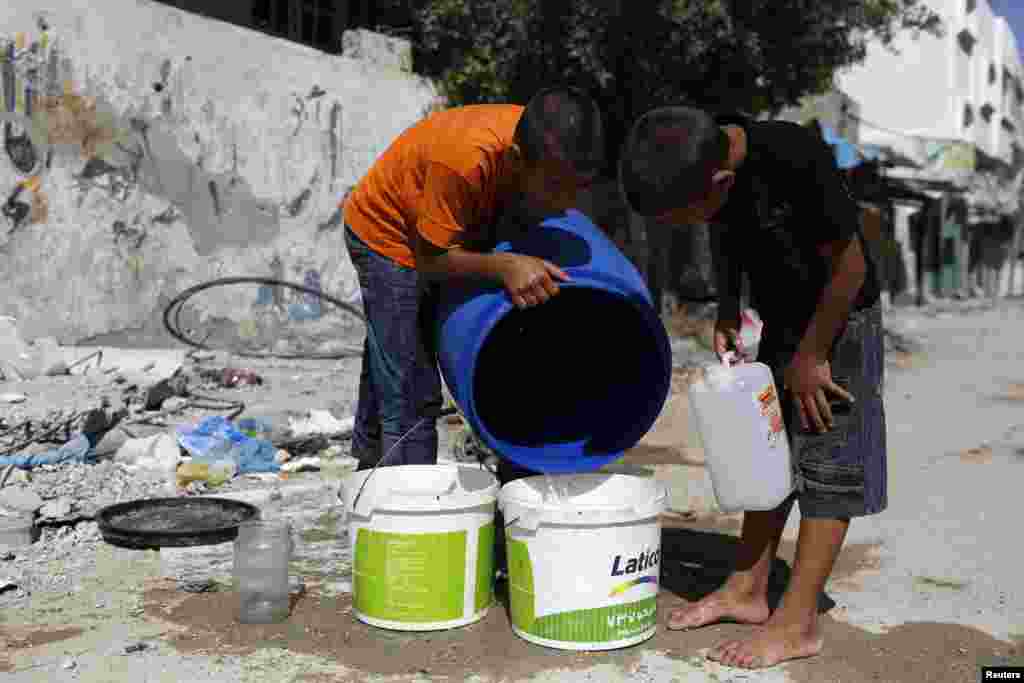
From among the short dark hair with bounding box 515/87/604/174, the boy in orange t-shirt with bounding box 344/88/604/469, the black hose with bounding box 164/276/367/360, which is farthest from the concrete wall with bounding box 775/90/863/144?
the short dark hair with bounding box 515/87/604/174

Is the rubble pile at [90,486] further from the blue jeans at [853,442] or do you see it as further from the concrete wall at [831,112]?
the concrete wall at [831,112]

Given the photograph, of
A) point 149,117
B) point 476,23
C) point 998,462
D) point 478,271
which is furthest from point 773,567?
point 476,23

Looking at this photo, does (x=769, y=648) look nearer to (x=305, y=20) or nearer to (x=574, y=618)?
(x=574, y=618)

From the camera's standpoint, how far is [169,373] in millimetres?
5660

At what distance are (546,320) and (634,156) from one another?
0.80 meters

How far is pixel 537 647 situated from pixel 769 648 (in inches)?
22.9

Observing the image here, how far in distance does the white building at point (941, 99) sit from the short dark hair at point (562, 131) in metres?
19.9

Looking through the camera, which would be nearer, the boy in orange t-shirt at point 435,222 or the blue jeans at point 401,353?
the boy in orange t-shirt at point 435,222

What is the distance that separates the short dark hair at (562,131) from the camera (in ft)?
7.97

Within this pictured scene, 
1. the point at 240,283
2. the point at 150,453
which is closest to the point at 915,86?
the point at 240,283

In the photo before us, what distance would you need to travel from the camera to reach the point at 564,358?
3.03m

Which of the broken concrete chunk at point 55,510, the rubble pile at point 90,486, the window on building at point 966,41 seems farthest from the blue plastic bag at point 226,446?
the window on building at point 966,41

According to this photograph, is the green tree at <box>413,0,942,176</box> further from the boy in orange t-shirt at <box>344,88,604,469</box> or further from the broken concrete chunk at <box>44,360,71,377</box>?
the boy in orange t-shirt at <box>344,88,604,469</box>

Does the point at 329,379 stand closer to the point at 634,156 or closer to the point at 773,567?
the point at 773,567
